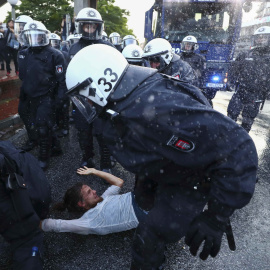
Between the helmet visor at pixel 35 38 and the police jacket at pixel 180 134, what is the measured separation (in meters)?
2.60

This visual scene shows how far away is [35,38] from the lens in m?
3.39

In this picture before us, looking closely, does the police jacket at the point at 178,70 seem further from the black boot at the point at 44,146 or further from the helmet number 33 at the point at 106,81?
the helmet number 33 at the point at 106,81

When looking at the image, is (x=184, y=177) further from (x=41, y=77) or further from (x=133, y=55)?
(x=133, y=55)

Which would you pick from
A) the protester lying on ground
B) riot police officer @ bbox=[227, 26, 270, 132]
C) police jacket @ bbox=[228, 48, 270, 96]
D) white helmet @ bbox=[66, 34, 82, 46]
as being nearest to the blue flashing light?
riot police officer @ bbox=[227, 26, 270, 132]

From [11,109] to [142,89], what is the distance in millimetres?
5270

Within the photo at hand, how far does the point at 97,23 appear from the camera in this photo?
3.73 meters

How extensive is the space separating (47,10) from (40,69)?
829 inches

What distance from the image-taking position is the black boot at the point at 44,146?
3420 mm

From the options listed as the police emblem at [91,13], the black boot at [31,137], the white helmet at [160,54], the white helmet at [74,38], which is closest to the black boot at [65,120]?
the black boot at [31,137]

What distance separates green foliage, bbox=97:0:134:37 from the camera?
23.5 metres

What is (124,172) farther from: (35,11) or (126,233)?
(35,11)

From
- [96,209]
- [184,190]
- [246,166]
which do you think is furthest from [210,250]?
[96,209]

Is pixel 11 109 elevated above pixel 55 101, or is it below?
below

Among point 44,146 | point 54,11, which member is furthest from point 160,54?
point 54,11
